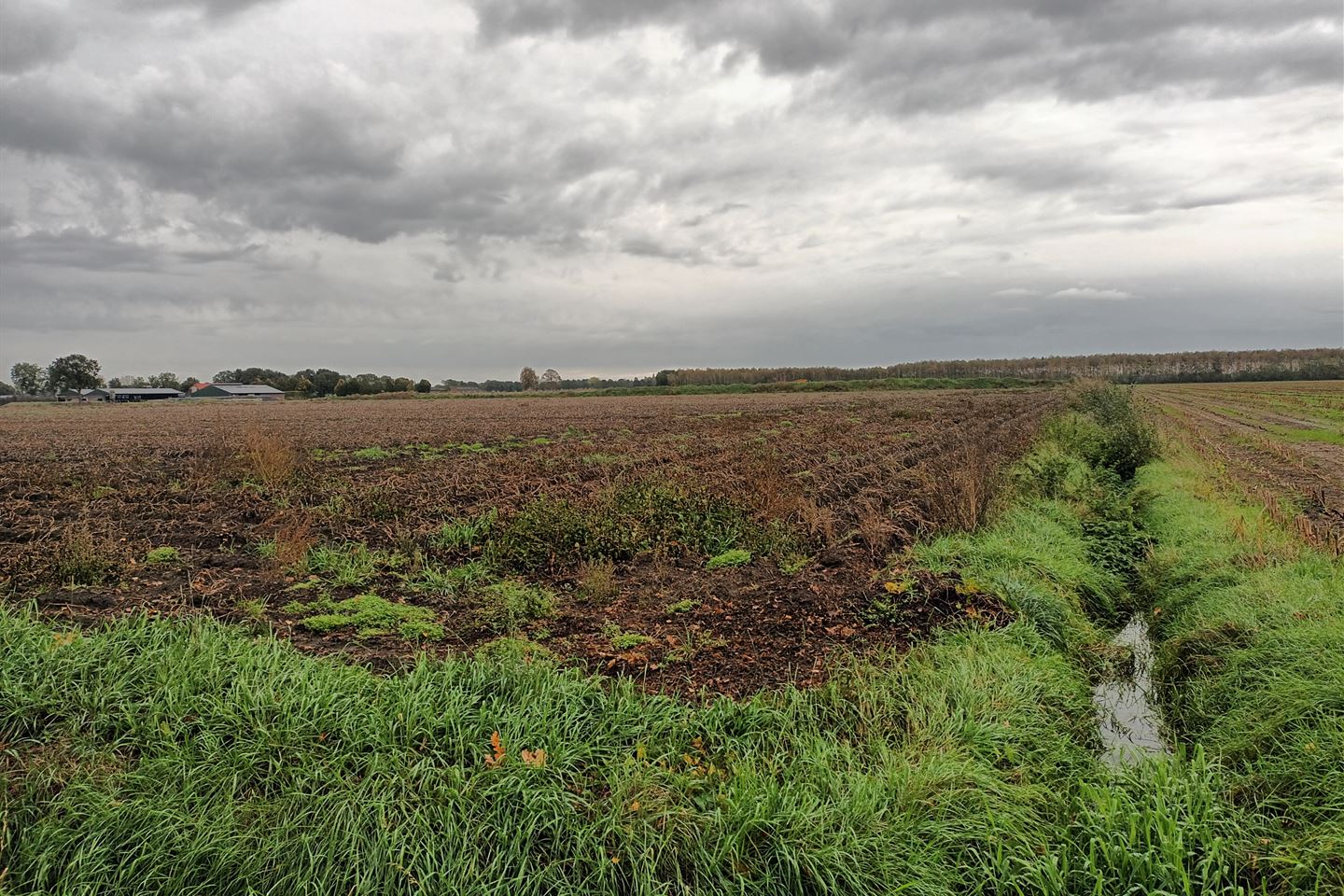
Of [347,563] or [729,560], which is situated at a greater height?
[347,563]

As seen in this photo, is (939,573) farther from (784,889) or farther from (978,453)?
(978,453)

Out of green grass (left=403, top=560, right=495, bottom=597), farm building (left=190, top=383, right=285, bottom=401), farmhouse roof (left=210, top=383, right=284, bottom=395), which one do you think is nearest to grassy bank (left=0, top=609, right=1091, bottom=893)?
green grass (left=403, top=560, right=495, bottom=597)

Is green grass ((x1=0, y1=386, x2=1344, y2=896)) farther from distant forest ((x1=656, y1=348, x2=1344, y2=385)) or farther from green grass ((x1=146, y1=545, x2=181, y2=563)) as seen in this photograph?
distant forest ((x1=656, y1=348, x2=1344, y2=385))

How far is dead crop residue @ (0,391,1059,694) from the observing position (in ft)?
21.1

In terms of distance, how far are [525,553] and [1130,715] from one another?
6.83 m

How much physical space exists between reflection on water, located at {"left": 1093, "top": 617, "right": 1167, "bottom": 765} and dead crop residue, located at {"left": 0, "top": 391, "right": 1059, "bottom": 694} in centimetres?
122

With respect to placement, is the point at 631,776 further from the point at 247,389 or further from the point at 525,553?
the point at 247,389

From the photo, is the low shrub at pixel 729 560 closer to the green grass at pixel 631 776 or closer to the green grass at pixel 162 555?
the green grass at pixel 631 776

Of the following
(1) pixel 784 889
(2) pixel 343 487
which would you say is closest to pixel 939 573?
(1) pixel 784 889

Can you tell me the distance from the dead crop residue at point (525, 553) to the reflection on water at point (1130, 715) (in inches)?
48.2

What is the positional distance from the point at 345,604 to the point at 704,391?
100m

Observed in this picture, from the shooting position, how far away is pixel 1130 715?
21.3ft

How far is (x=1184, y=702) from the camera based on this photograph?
6.44 meters

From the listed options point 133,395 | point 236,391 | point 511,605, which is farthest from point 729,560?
point 133,395
